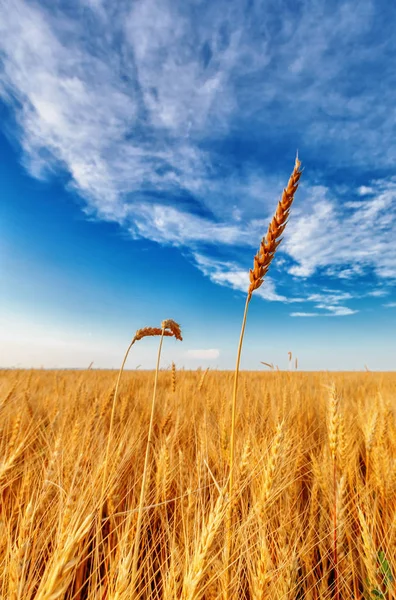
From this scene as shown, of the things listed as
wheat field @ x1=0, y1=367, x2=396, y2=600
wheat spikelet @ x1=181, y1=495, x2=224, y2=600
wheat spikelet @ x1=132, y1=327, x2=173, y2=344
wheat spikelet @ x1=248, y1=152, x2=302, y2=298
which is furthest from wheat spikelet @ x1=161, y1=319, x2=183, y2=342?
wheat spikelet @ x1=181, y1=495, x2=224, y2=600

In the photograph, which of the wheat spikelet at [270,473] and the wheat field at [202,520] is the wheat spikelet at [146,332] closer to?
the wheat field at [202,520]

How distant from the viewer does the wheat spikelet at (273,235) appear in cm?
87

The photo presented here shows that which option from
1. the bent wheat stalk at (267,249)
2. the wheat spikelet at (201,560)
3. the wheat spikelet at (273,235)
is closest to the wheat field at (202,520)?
the wheat spikelet at (201,560)

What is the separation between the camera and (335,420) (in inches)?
63.2

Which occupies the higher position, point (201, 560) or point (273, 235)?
point (273, 235)

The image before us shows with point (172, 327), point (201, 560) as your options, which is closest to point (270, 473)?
point (201, 560)

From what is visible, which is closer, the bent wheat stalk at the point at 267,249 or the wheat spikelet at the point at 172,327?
the bent wheat stalk at the point at 267,249

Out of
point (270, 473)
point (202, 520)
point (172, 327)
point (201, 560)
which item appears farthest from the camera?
point (172, 327)

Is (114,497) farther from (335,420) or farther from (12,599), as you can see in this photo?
(335,420)

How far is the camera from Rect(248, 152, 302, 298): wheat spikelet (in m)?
0.87

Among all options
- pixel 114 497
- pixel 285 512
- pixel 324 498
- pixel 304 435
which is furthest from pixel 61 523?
pixel 304 435

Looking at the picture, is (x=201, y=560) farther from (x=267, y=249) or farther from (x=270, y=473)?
(x=267, y=249)

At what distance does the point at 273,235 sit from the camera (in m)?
0.91

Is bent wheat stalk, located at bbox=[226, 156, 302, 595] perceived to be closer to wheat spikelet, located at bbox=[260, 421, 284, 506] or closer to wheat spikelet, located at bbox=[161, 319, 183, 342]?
wheat spikelet, located at bbox=[260, 421, 284, 506]
